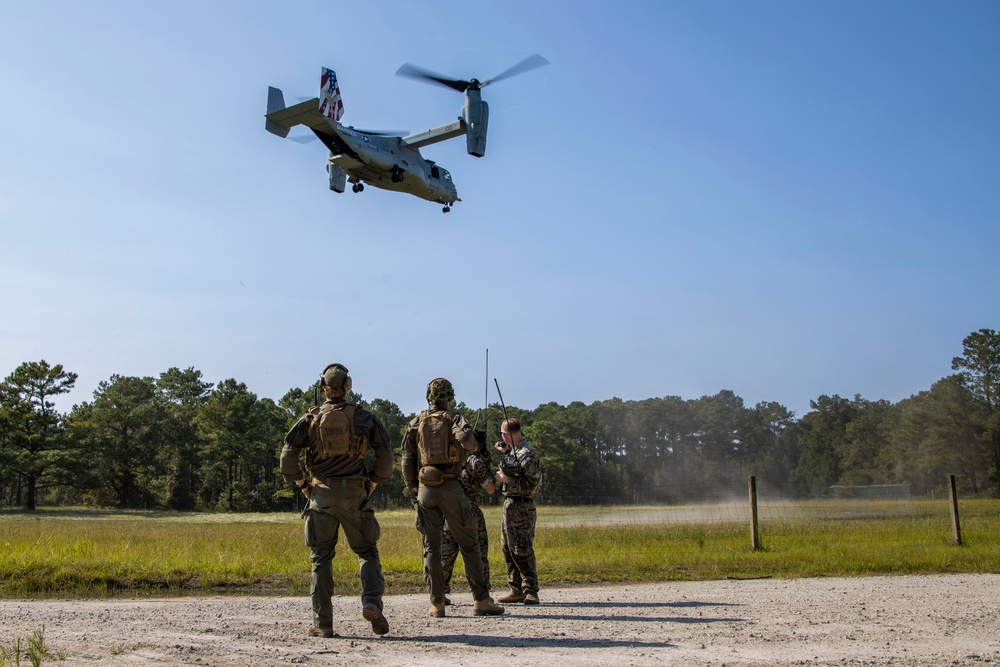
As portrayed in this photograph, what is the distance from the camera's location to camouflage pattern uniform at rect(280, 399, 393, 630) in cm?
688

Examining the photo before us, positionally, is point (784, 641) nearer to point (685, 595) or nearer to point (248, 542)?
point (685, 595)

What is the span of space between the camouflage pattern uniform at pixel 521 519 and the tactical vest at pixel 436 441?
1.35m

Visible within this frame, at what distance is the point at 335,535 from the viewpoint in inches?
280

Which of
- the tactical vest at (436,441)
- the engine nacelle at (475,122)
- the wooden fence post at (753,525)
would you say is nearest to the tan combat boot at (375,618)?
the tactical vest at (436,441)

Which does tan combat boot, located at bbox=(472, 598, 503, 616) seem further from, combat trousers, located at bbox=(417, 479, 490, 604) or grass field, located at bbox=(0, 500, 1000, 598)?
grass field, located at bbox=(0, 500, 1000, 598)

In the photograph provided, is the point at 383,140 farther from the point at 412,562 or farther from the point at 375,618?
the point at 375,618

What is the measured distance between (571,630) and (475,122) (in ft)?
91.9

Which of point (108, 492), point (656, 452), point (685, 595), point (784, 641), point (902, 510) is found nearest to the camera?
point (784, 641)

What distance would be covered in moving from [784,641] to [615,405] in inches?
4580

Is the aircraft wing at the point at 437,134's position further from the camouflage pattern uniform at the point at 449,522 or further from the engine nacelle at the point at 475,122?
the camouflage pattern uniform at the point at 449,522

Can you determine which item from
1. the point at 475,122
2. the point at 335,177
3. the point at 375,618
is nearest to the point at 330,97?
the point at 335,177

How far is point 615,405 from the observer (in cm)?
12162

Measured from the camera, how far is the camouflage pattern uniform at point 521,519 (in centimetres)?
920

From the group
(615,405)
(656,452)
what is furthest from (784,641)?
(615,405)
